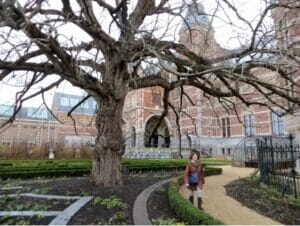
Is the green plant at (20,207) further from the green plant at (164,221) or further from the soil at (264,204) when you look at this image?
the soil at (264,204)

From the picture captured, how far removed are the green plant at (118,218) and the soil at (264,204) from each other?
11.0ft

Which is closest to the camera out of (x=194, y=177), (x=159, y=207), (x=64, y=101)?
(x=159, y=207)

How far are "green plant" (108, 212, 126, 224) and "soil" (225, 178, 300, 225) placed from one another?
132 inches

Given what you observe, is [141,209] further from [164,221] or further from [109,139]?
[109,139]

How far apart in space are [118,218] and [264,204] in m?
4.12

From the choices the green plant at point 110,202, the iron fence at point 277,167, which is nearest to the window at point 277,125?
the iron fence at point 277,167

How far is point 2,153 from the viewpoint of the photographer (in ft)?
78.9

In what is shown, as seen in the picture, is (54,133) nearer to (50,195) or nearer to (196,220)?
(50,195)

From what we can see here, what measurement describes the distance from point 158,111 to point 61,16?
31.3m

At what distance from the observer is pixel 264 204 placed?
7617mm

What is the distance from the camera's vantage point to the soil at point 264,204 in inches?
257

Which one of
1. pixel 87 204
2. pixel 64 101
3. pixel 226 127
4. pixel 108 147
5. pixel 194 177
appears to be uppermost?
pixel 64 101

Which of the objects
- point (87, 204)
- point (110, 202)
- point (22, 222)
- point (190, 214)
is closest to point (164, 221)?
point (190, 214)

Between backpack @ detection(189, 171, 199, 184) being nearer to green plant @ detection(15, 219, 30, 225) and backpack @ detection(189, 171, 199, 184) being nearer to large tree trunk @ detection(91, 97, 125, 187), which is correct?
large tree trunk @ detection(91, 97, 125, 187)
